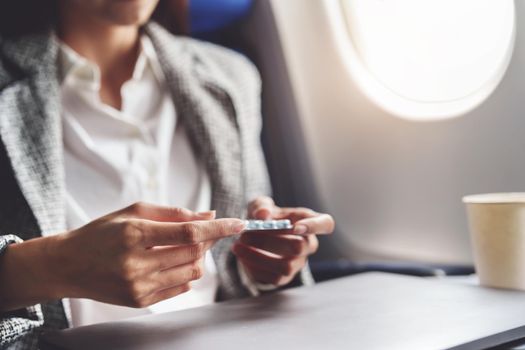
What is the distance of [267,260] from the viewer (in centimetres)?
92

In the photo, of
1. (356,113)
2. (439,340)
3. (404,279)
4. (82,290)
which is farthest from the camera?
(356,113)

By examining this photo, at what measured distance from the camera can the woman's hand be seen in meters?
0.87

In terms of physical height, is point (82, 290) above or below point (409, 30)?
below

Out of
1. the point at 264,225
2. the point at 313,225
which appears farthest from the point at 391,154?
the point at 264,225

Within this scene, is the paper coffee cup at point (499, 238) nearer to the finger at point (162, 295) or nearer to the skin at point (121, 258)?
the skin at point (121, 258)

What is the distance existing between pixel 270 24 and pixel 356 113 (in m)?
0.26

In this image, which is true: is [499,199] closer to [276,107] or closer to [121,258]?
[121,258]

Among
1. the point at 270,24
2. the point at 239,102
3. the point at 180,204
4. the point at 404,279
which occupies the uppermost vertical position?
the point at 270,24

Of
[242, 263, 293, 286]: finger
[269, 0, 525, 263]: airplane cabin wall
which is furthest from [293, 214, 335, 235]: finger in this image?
[269, 0, 525, 263]: airplane cabin wall

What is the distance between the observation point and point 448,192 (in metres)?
1.18

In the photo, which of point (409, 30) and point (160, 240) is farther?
point (409, 30)

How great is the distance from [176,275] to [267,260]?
0.27 m

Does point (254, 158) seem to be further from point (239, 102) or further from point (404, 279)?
point (404, 279)

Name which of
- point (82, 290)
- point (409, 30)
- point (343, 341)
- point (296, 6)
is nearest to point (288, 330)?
point (343, 341)
